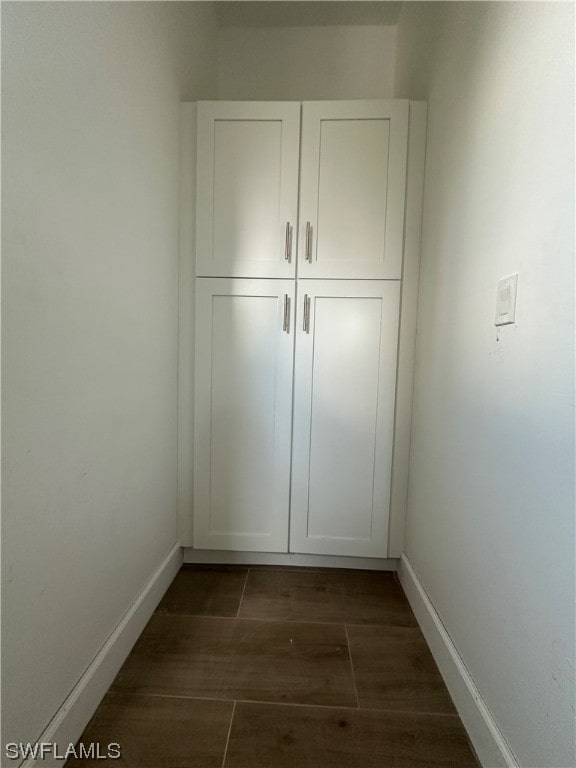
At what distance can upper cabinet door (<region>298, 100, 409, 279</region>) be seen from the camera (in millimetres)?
1483

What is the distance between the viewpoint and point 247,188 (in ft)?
5.02

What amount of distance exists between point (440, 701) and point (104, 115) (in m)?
1.90

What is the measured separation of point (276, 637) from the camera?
1.24m

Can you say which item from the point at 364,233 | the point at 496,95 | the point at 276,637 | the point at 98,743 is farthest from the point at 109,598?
the point at 496,95

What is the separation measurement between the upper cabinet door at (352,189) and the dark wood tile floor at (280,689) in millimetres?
1396

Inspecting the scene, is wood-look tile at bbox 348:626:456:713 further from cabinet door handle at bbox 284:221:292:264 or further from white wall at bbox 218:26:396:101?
white wall at bbox 218:26:396:101

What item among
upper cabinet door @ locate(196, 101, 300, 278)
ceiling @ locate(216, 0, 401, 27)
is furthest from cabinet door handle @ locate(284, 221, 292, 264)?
ceiling @ locate(216, 0, 401, 27)

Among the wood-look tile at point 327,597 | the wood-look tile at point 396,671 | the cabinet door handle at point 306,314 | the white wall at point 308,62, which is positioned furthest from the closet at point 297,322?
the white wall at point 308,62

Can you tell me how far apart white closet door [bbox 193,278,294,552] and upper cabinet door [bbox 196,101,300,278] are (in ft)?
0.32

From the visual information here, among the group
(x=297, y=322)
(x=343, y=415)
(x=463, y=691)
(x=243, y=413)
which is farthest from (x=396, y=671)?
(x=297, y=322)

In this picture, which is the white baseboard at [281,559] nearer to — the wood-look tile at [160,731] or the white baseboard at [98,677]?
the white baseboard at [98,677]

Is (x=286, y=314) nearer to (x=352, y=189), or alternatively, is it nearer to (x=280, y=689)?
(x=352, y=189)

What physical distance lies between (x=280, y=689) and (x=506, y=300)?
1.25 meters

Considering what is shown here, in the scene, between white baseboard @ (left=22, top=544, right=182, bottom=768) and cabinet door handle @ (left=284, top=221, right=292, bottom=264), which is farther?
cabinet door handle @ (left=284, top=221, right=292, bottom=264)
